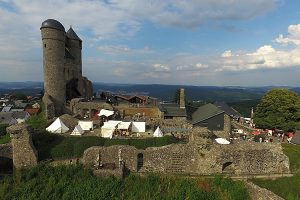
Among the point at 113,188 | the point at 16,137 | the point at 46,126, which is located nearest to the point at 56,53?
the point at 46,126

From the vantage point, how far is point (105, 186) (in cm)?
1648

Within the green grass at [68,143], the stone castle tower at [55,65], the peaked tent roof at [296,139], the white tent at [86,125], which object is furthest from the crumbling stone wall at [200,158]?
the stone castle tower at [55,65]

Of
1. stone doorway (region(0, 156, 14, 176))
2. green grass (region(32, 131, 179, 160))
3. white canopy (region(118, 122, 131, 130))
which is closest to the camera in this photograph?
stone doorway (region(0, 156, 14, 176))

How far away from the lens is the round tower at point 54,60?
121 feet

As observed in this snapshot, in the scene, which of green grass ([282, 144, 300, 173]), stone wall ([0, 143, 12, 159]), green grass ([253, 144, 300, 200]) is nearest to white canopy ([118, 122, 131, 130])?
stone wall ([0, 143, 12, 159])

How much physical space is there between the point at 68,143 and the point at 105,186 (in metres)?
6.55

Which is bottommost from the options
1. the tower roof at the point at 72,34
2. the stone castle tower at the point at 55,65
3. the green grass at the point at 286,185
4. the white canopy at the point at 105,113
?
the green grass at the point at 286,185

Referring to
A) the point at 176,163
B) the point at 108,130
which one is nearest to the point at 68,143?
the point at 108,130

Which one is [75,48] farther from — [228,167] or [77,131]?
[228,167]

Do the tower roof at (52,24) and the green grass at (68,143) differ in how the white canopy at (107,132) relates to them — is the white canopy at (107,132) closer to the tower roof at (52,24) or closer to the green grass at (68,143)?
the green grass at (68,143)

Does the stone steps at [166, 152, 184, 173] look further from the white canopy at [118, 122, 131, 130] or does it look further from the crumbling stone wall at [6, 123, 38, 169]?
the white canopy at [118, 122, 131, 130]

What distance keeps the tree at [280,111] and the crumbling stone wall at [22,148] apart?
1095 inches

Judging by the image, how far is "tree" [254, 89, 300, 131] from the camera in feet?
111

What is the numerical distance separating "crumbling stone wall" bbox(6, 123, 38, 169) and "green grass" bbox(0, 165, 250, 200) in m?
0.90
